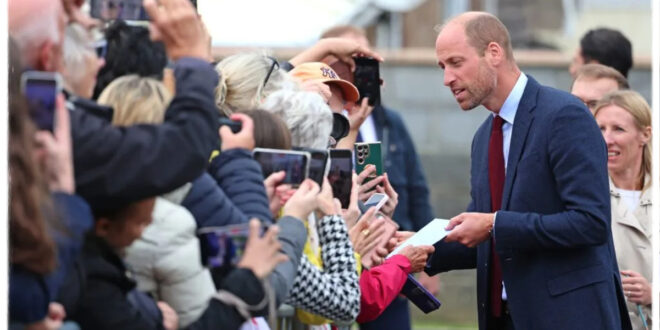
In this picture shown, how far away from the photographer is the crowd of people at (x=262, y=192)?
298cm

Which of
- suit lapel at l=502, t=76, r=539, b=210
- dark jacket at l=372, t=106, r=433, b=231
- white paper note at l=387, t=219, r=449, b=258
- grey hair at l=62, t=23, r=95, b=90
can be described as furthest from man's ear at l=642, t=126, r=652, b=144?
grey hair at l=62, t=23, r=95, b=90

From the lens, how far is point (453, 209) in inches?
457

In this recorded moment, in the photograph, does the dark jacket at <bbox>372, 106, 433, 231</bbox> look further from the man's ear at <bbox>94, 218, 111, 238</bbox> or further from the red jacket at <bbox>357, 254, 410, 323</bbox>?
the man's ear at <bbox>94, 218, 111, 238</bbox>

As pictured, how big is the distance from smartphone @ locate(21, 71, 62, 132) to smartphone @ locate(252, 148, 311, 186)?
3.24 feet

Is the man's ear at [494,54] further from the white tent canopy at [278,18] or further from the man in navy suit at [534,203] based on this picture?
the white tent canopy at [278,18]

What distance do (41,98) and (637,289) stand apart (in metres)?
3.56

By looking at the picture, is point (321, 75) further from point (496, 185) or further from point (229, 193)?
point (229, 193)

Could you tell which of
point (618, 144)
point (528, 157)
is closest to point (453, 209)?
point (618, 144)

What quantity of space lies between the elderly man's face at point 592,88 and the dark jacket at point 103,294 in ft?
13.4

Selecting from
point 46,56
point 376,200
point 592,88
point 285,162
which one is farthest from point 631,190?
point 46,56

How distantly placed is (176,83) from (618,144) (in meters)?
3.53

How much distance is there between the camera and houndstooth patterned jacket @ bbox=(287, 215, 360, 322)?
13.2 ft

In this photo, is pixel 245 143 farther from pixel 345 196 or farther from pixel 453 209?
pixel 453 209

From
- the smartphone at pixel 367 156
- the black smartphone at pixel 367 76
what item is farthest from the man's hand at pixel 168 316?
the black smartphone at pixel 367 76
